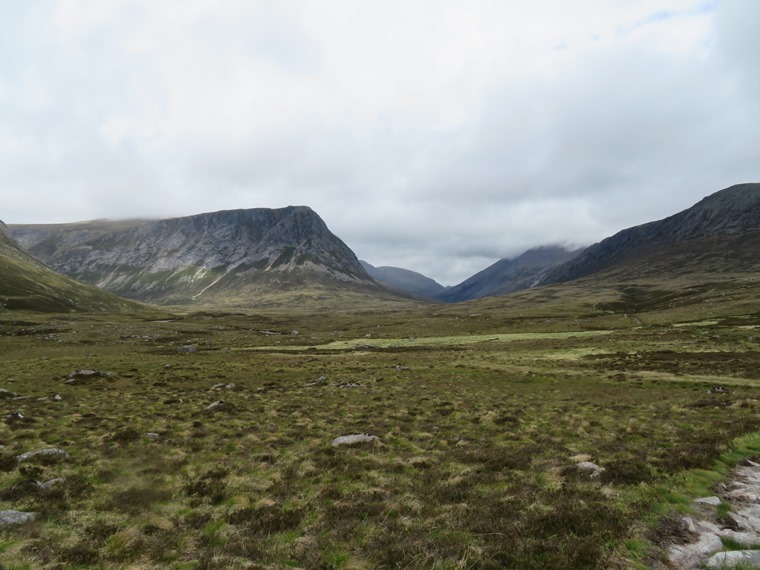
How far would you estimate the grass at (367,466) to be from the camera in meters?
9.66

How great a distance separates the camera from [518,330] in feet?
344

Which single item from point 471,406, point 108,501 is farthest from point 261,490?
point 471,406

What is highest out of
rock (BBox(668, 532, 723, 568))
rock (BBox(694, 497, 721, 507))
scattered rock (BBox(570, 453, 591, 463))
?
rock (BBox(668, 532, 723, 568))

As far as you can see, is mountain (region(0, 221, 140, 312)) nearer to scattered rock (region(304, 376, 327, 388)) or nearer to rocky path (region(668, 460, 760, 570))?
scattered rock (region(304, 376, 327, 388))

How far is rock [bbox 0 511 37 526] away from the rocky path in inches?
666

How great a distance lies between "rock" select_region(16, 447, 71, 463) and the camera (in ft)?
52.5

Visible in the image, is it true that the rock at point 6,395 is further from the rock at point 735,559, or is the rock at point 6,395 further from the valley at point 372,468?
the rock at point 735,559

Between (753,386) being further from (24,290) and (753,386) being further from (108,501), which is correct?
(24,290)

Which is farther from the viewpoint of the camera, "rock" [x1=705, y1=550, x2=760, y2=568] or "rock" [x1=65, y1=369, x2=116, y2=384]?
"rock" [x1=65, y1=369, x2=116, y2=384]

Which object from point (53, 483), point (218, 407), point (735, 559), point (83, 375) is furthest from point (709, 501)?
point (83, 375)

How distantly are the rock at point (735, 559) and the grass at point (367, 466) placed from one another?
97 centimetres

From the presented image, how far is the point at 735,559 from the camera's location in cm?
832

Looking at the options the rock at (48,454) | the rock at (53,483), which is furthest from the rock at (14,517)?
the rock at (48,454)

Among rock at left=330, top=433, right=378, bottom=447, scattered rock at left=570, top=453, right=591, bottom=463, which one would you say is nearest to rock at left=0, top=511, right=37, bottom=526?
rock at left=330, top=433, right=378, bottom=447
